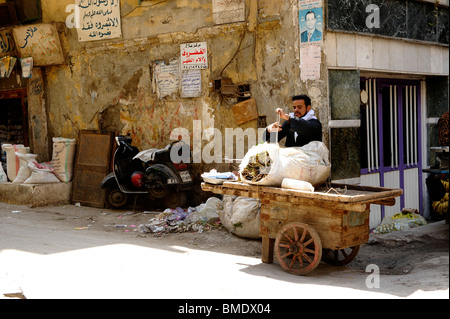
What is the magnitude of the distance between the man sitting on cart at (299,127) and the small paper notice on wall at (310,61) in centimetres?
116

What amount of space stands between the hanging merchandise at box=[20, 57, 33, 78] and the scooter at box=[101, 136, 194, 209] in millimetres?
3040

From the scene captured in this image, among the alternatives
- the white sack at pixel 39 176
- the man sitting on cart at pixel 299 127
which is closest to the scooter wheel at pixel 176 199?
the white sack at pixel 39 176

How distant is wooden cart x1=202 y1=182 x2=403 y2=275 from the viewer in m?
5.02

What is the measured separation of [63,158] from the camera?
991 centimetres

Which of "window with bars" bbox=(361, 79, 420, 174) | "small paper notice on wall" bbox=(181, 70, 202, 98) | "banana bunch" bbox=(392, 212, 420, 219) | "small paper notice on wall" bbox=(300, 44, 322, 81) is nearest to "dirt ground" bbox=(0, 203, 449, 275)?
"banana bunch" bbox=(392, 212, 420, 219)

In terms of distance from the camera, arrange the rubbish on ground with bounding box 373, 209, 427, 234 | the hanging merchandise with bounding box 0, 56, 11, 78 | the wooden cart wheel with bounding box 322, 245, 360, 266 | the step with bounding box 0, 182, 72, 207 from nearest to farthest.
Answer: the wooden cart wheel with bounding box 322, 245, 360, 266
the rubbish on ground with bounding box 373, 209, 427, 234
the step with bounding box 0, 182, 72, 207
the hanging merchandise with bounding box 0, 56, 11, 78

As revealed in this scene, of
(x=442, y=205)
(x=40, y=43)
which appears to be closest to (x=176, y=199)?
(x=442, y=205)

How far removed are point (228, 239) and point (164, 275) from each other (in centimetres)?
185

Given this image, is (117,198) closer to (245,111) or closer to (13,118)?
(245,111)

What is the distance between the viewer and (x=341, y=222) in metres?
5.05

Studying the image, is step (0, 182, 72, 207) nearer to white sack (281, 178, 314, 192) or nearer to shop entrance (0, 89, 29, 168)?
shop entrance (0, 89, 29, 168)

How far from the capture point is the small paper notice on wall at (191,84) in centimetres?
850

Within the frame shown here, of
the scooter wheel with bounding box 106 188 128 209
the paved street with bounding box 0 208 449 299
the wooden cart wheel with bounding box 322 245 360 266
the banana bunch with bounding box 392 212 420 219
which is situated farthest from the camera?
the scooter wheel with bounding box 106 188 128 209

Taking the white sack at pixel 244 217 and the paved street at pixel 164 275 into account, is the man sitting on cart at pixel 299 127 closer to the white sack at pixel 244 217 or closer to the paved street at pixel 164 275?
the white sack at pixel 244 217
